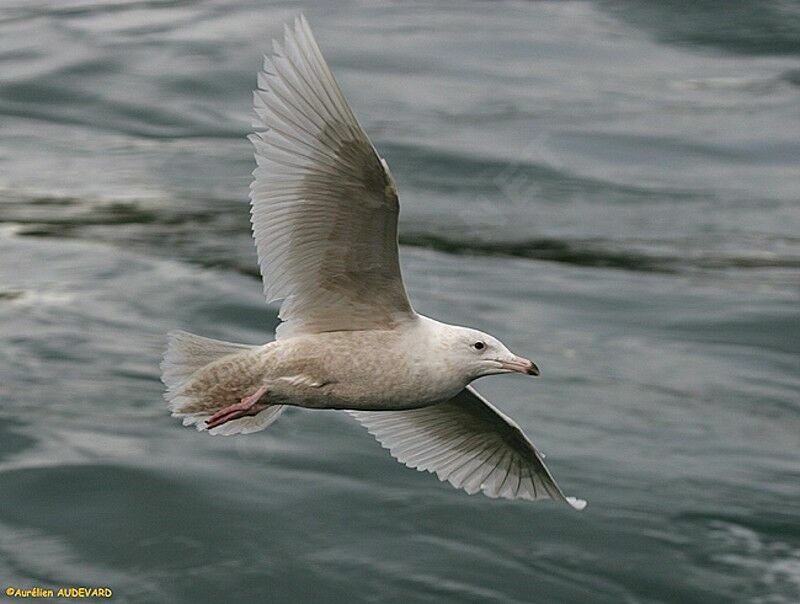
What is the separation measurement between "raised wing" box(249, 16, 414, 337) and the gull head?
335 mm

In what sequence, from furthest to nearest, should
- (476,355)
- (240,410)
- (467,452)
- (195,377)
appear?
(467,452) < (195,377) < (476,355) < (240,410)

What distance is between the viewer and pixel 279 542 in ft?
53.2

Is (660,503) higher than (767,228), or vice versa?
(767,228)

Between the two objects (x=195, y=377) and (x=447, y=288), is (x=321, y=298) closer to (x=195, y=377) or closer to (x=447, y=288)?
(x=195, y=377)

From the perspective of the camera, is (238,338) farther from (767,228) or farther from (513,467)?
(513,467)

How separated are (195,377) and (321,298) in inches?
30.5

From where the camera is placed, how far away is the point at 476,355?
8.22 m

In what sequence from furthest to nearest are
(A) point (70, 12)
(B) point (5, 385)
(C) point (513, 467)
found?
1. (A) point (70, 12)
2. (B) point (5, 385)
3. (C) point (513, 467)

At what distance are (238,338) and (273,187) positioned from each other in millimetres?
12437

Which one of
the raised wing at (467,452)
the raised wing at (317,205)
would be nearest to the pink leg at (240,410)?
the raised wing at (317,205)

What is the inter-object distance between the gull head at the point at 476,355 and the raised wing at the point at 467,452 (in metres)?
1.46

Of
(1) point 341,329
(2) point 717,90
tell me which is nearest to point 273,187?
(1) point 341,329

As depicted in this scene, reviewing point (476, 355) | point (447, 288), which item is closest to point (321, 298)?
point (476, 355)

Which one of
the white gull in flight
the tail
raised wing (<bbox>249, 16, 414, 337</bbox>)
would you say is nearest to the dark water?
the tail
